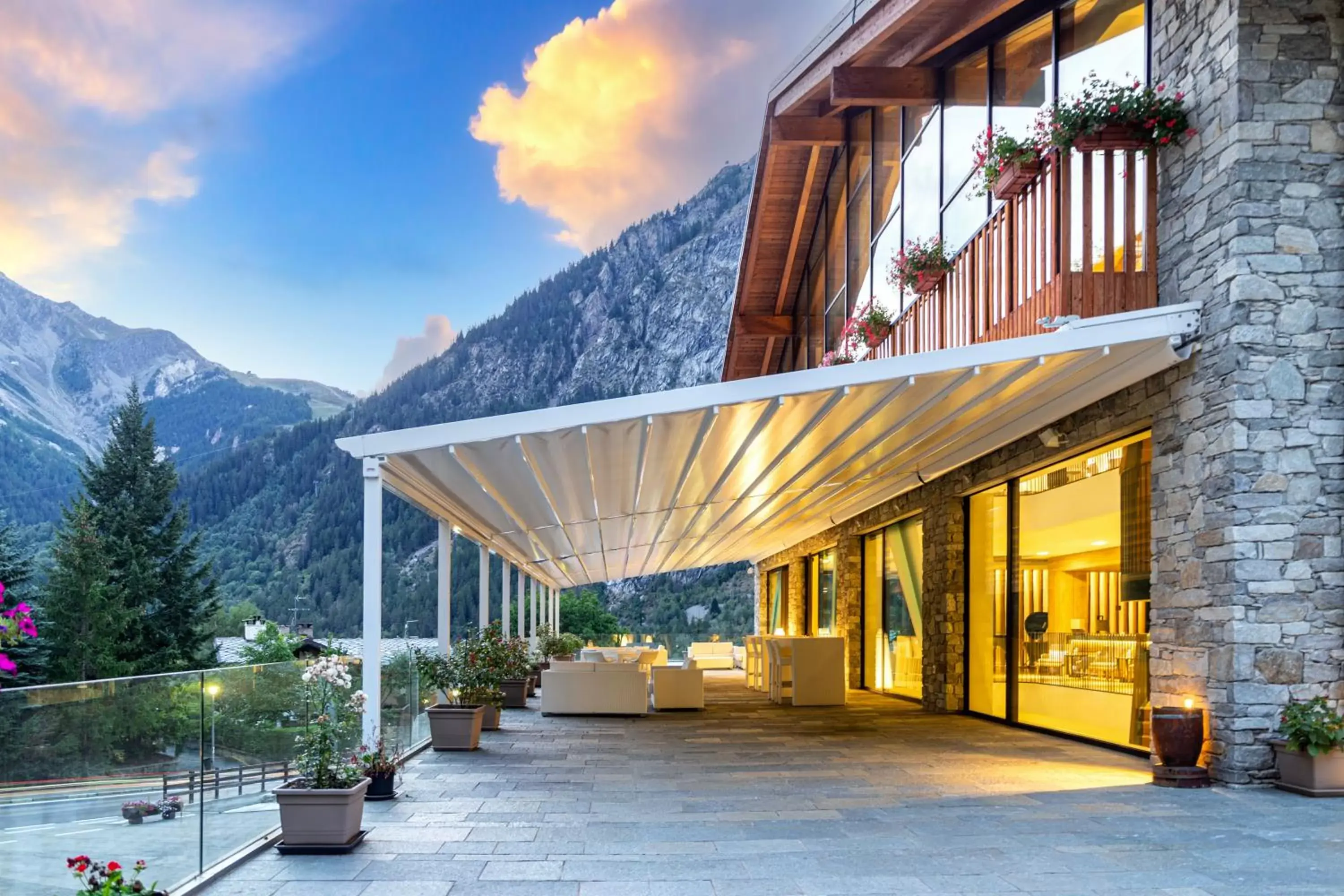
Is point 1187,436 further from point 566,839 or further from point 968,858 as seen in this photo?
point 566,839

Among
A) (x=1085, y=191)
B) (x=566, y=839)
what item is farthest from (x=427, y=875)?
(x=1085, y=191)

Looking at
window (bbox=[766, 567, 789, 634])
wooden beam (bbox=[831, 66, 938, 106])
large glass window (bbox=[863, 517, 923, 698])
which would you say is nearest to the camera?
wooden beam (bbox=[831, 66, 938, 106])

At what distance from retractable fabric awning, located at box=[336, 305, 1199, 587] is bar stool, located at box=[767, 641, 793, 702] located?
7.86 feet

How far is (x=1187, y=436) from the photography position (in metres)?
7.63

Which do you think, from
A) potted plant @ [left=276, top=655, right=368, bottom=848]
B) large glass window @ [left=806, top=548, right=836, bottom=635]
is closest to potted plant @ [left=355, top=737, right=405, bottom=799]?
potted plant @ [left=276, top=655, right=368, bottom=848]

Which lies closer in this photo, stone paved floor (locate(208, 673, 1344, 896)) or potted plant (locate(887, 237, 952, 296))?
stone paved floor (locate(208, 673, 1344, 896))

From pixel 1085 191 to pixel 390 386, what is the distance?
71.5m

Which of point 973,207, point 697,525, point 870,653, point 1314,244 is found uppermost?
point 973,207

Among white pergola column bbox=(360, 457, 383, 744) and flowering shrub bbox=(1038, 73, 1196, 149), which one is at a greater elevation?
flowering shrub bbox=(1038, 73, 1196, 149)

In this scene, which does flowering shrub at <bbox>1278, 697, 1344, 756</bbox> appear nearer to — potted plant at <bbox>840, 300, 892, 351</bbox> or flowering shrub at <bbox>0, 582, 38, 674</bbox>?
flowering shrub at <bbox>0, 582, 38, 674</bbox>

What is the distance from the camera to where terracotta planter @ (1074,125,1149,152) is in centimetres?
777

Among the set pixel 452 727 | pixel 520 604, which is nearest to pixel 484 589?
pixel 452 727

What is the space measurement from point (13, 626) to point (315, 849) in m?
3.07

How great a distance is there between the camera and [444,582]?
10.2 metres
